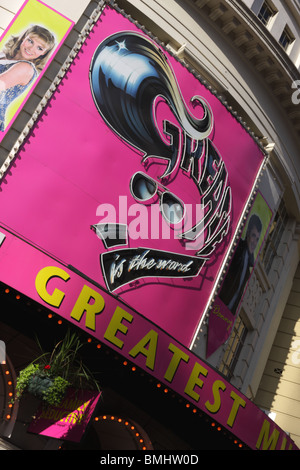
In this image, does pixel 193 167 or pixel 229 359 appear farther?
pixel 229 359

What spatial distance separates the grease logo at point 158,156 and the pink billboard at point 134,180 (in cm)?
3

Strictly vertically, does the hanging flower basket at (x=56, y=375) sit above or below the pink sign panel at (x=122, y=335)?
below

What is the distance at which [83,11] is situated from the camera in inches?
738

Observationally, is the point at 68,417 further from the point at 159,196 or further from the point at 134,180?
the point at 159,196

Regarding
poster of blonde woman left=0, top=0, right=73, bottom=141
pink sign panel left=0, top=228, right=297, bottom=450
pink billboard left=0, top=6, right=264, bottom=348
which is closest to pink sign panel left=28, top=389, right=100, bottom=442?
pink sign panel left=0, top=228, right=297, bottom=450

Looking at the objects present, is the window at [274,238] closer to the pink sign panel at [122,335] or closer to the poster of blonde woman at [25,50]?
the pink sign panel at [122,335]

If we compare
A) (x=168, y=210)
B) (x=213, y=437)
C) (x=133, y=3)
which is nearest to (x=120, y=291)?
(x=168, y=210)

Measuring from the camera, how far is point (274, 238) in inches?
1002

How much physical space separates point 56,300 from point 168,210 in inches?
228

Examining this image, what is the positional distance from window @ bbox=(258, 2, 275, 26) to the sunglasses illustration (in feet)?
29.2

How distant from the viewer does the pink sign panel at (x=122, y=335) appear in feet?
45.4

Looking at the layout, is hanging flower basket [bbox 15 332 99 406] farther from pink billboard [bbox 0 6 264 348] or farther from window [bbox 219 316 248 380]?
window [bbox 219 316 248 380]

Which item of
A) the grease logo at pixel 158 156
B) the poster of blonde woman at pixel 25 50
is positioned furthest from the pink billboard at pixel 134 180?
the poster of blonde woman at pixel 25 50
